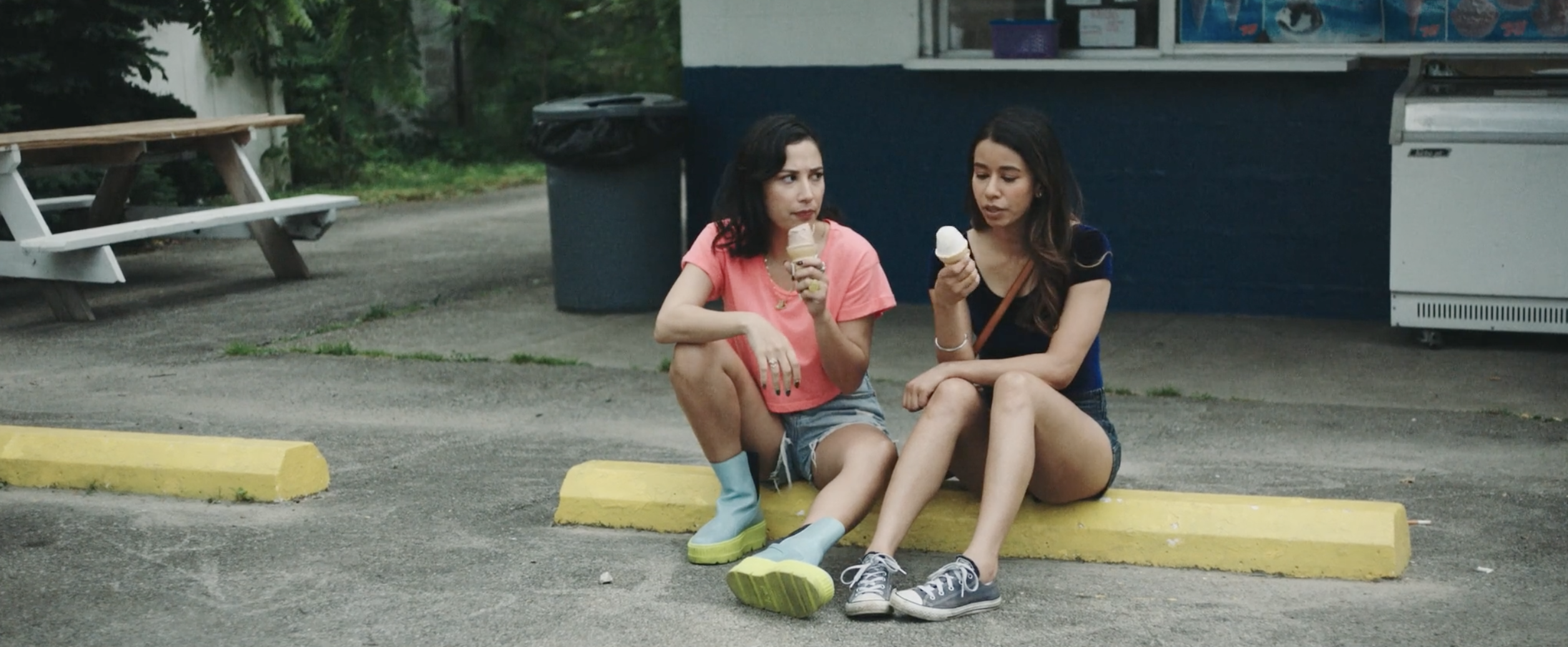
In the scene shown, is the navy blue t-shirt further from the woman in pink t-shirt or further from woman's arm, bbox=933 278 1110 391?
the woman in pink t-shirt

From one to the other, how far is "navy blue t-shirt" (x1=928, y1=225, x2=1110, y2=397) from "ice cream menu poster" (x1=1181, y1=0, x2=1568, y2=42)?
174 inches

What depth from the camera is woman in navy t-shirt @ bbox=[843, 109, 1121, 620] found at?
4125 mm

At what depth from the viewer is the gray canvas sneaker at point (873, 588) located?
4043 millimetres

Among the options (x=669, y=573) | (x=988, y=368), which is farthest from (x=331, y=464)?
(x=988, y=368)

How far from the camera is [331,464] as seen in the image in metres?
5.96

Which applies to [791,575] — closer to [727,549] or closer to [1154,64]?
[727,549]

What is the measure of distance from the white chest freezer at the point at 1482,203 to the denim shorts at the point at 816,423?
12.5 ft

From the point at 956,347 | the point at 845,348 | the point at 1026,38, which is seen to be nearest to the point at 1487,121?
the point at 1026,38

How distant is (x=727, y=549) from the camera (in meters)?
4.57

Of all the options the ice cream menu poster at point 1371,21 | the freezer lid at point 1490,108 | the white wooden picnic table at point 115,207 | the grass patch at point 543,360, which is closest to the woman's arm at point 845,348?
the grass patch at point 543,360

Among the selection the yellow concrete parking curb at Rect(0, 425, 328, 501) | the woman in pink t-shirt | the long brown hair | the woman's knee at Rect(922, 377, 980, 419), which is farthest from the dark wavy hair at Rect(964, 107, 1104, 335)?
the yellow concrete parking curb at Rect(0, 425, 328, 501)

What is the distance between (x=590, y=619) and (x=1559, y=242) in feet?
16.4

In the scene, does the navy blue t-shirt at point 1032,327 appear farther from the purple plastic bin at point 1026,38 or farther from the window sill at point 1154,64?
the purple plastic bin at point 1026,38

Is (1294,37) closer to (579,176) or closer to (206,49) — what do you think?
(579,176)
